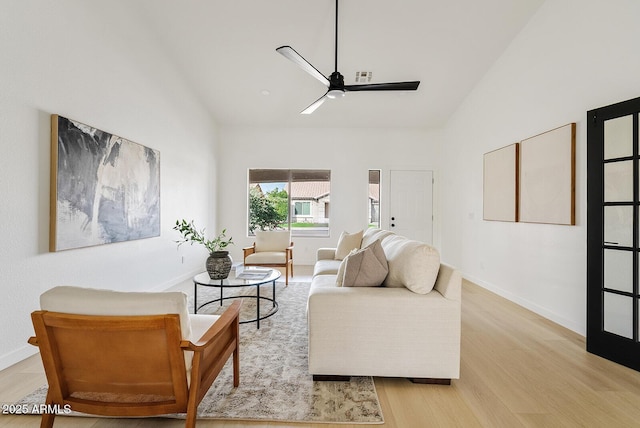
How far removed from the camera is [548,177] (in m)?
3.26

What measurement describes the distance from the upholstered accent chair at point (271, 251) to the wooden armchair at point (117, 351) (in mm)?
2997

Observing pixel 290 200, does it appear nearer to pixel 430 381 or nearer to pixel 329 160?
pixel 329 160

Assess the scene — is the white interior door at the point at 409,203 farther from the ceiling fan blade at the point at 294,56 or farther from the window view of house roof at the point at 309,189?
the ceiling fan blade at the point at 294,56

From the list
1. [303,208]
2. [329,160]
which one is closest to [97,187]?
[303,208]

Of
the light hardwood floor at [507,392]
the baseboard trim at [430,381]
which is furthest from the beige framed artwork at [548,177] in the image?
the baseboard trim at [430,381]

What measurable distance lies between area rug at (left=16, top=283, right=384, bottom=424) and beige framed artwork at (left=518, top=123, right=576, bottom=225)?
266cm

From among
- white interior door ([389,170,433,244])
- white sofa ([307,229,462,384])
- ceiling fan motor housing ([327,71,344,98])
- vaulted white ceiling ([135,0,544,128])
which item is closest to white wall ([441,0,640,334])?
vaulted white ceiling ([135,0,544,128])

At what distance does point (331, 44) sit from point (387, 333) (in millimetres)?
3686

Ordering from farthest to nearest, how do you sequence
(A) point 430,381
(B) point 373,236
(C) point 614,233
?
(B) point 373,236 → (C) point 614,233 → (A) point 430,381

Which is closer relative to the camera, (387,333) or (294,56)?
(387,333)

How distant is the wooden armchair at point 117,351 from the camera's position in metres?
1.19

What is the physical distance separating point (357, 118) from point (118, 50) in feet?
13.0

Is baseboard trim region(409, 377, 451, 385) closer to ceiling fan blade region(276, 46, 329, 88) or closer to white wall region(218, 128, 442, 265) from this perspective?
ceiling fan blade region(276, 46, 329, 88)

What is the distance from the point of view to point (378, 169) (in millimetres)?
6297
